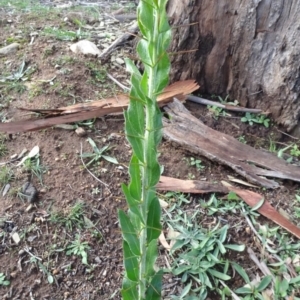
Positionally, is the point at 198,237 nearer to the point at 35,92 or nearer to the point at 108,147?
the point at 108,147

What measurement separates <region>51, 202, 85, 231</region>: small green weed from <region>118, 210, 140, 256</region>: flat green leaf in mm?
566

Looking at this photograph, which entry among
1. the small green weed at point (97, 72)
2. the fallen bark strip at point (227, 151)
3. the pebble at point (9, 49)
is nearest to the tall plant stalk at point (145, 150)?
the fallen bark strip at point (227, 151)

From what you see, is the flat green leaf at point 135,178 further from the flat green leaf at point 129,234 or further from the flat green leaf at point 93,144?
the flat green leaf at point 93,144

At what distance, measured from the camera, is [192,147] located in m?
1.89

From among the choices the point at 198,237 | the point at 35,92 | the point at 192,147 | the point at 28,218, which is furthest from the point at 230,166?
the point at 35,92

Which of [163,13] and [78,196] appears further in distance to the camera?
[78,196]

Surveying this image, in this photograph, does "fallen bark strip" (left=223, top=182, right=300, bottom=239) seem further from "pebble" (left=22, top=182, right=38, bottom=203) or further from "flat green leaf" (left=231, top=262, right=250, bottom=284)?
"pebble" (left=22, top=182, right=38, bottom=203)

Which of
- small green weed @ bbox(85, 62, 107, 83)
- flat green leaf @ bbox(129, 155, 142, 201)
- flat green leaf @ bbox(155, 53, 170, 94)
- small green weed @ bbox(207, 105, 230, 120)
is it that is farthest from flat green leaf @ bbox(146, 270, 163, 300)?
small green weed @ bbox(85, 62, 107, 83)

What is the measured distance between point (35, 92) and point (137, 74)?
1209mm

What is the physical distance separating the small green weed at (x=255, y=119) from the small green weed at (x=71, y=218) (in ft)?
2.66

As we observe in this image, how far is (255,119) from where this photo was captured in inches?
82.4

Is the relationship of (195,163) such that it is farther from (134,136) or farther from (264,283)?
(134,136)

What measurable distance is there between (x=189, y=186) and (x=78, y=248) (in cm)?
45

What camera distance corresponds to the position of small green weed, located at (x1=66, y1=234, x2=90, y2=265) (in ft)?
5.14
